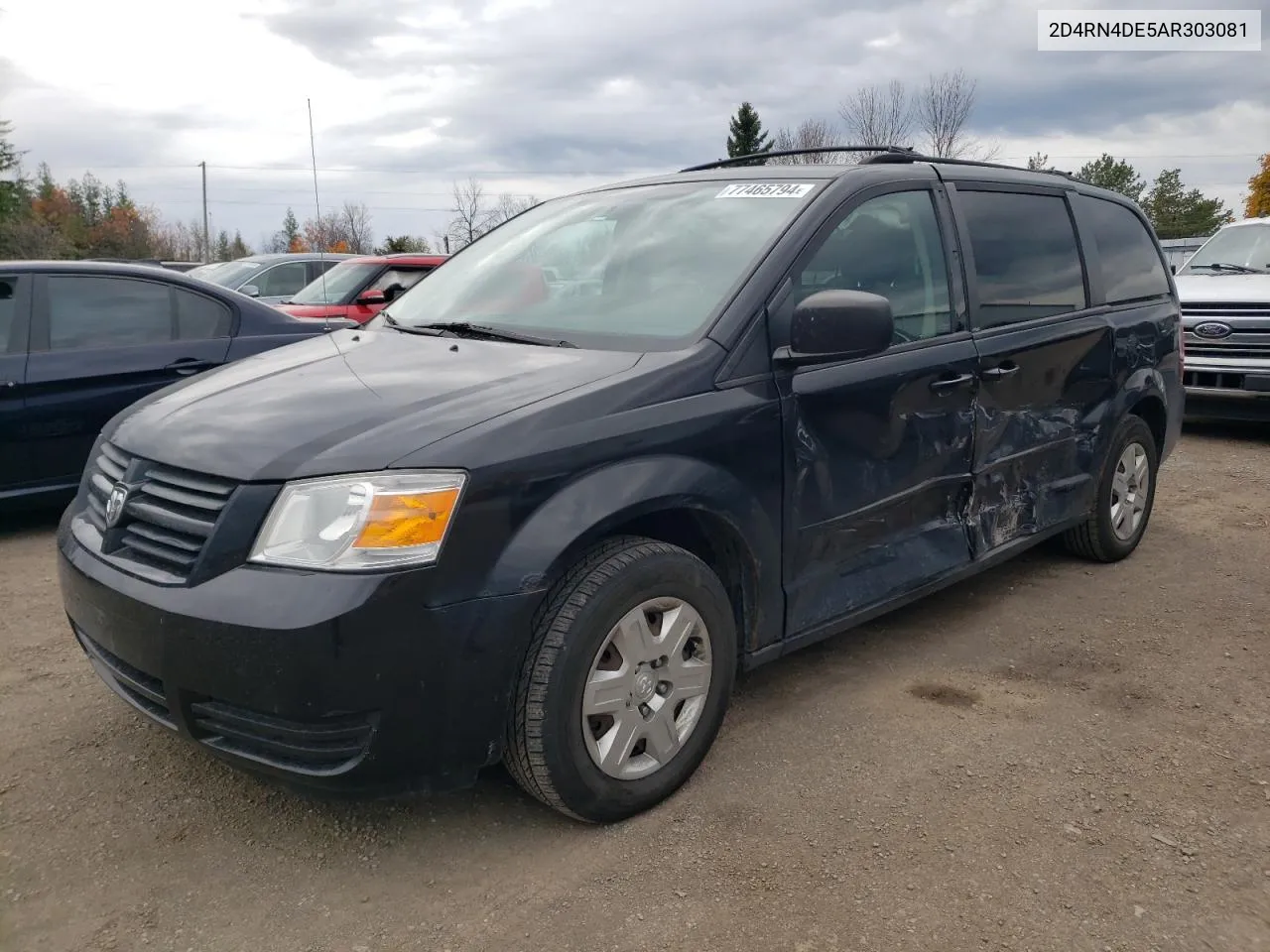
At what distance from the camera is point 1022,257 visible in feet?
13.6

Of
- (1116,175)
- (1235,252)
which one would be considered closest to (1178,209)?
(1116,175)

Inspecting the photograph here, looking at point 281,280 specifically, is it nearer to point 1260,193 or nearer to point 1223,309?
point 1223,309

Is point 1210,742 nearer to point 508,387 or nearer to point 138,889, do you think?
point 508,387

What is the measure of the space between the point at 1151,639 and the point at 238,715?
3463mm

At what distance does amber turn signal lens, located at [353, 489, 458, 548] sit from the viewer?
7.54 ft

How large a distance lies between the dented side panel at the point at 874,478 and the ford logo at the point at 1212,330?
5.90 meters

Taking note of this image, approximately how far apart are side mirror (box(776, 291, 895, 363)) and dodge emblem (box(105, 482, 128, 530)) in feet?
6.03

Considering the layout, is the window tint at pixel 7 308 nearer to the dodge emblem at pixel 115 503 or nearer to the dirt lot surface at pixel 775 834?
the dirt lot surface at pixel 775 834

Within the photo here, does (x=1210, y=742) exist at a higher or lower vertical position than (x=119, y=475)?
lower

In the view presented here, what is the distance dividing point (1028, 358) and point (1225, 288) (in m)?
6.03

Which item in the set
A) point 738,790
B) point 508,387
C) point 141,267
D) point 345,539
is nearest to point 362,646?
point 345,539

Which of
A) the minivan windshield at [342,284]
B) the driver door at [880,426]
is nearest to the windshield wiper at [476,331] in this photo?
the driver door at [880,426]

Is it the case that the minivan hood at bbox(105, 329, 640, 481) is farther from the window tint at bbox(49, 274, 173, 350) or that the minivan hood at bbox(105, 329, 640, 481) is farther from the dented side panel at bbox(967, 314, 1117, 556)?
the window tint at bbox(49, 274, 173, 350)

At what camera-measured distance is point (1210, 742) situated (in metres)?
3.21
